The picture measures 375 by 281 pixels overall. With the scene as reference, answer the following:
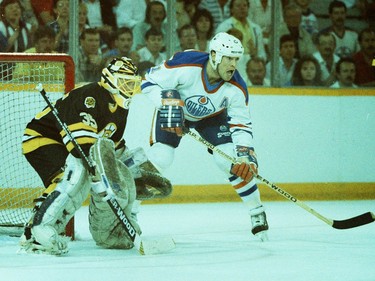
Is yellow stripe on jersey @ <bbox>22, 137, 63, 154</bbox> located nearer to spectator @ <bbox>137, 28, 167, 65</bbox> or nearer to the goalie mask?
the goalie mask

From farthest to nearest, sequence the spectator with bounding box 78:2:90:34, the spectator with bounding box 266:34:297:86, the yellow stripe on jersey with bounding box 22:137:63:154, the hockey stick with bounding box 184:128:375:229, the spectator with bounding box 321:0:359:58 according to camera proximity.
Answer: the spectator with bounding box 321:0:359:58, the spectator with bounding box 266:34:297:86, the spectator with bounding box 78:2:90:34, the hockey stick with bounding box 184:128:375:229, the yellow stripe on jersey with bounding box 22:137:63:154

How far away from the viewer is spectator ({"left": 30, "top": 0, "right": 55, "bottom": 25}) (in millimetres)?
6551

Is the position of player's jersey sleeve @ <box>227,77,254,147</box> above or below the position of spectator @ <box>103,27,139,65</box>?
below

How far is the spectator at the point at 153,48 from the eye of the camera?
23.1ft

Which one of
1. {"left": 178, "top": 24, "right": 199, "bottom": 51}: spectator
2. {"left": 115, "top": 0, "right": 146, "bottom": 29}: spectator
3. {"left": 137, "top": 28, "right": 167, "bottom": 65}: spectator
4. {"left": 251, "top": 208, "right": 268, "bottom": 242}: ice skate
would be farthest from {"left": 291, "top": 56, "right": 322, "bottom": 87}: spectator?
{"left": 251, "top": 208, "right": 268, "bottom": 242}: ice skate

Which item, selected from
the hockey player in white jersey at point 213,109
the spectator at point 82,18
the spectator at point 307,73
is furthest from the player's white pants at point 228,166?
the spectator at point 307,73

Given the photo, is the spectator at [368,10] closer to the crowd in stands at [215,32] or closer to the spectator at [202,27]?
the crowd in stands at [215,32]

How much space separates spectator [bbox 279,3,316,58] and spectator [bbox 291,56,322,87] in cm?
6

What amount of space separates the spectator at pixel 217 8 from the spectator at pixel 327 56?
0.83 meters

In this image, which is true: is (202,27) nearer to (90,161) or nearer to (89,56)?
(89,56)

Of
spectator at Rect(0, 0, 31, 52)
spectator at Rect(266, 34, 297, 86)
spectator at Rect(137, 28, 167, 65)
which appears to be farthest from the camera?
spectator at Rect(266, 34, 297, 86)

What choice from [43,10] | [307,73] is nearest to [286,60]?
[307,73]

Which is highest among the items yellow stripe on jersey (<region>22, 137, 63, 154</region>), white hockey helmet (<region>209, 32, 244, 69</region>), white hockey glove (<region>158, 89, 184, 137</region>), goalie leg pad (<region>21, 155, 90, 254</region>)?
white hockey helmet (<region>209, 32, 244, 69</region>)

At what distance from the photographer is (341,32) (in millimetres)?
7719
